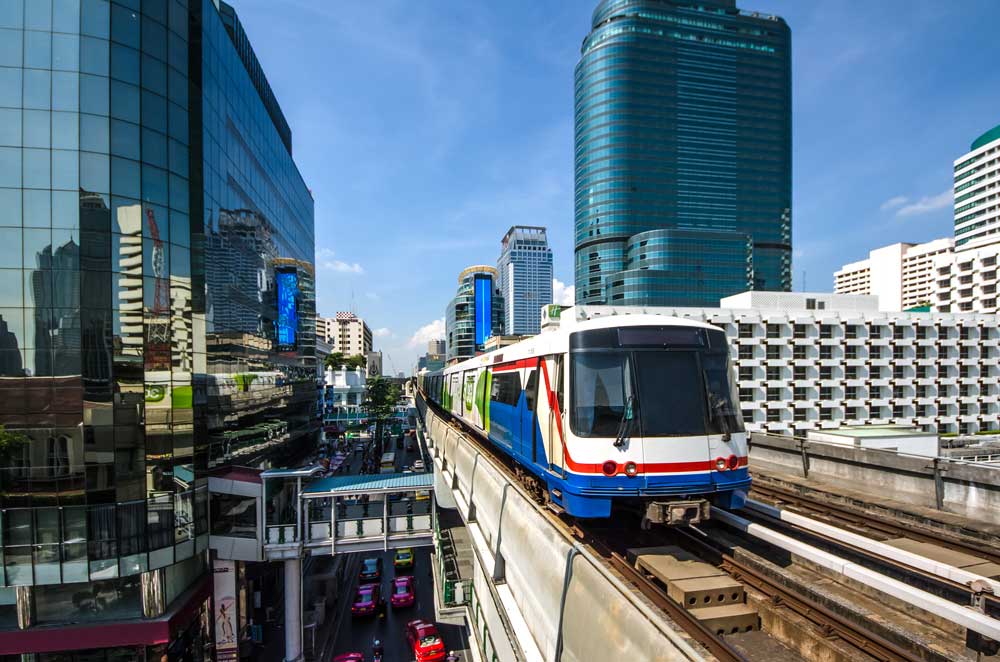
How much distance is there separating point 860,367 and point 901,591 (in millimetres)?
52883

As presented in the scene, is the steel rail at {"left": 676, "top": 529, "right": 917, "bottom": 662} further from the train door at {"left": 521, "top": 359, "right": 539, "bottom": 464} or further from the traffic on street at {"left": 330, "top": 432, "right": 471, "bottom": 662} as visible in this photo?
the traffic on street at {"left": 330, "top": 432, "right": 471, "bottom": 662}

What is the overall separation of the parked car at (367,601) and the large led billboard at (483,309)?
215 feet

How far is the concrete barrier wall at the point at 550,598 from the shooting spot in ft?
16.8

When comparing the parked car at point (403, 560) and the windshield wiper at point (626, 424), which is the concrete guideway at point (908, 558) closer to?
the windshield wiper at point (626, 424)

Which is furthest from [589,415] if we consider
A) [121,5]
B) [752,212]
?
[752,212]

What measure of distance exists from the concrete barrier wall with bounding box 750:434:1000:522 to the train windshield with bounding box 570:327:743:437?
7.22 m

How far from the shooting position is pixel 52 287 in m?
17.8

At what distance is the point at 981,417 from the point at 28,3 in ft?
252

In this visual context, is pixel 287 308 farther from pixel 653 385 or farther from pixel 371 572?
pixel 653 385

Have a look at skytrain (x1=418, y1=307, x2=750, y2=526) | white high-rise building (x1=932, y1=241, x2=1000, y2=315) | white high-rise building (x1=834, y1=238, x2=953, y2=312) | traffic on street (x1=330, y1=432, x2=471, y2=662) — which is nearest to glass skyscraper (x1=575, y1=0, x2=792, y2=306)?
white high-rise building (x1=834, y1=238, x2=953, y2=312)

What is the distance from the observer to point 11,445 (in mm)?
17500

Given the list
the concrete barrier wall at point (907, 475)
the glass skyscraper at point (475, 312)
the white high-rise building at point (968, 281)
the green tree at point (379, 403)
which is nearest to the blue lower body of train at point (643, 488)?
the concrete barrier wall at point (907, 475)

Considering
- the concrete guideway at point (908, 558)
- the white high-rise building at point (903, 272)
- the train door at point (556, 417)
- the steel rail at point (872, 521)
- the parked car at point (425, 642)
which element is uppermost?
the white high-rise building at point (903, 272)

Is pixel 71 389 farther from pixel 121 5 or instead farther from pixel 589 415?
pixel 589 415
